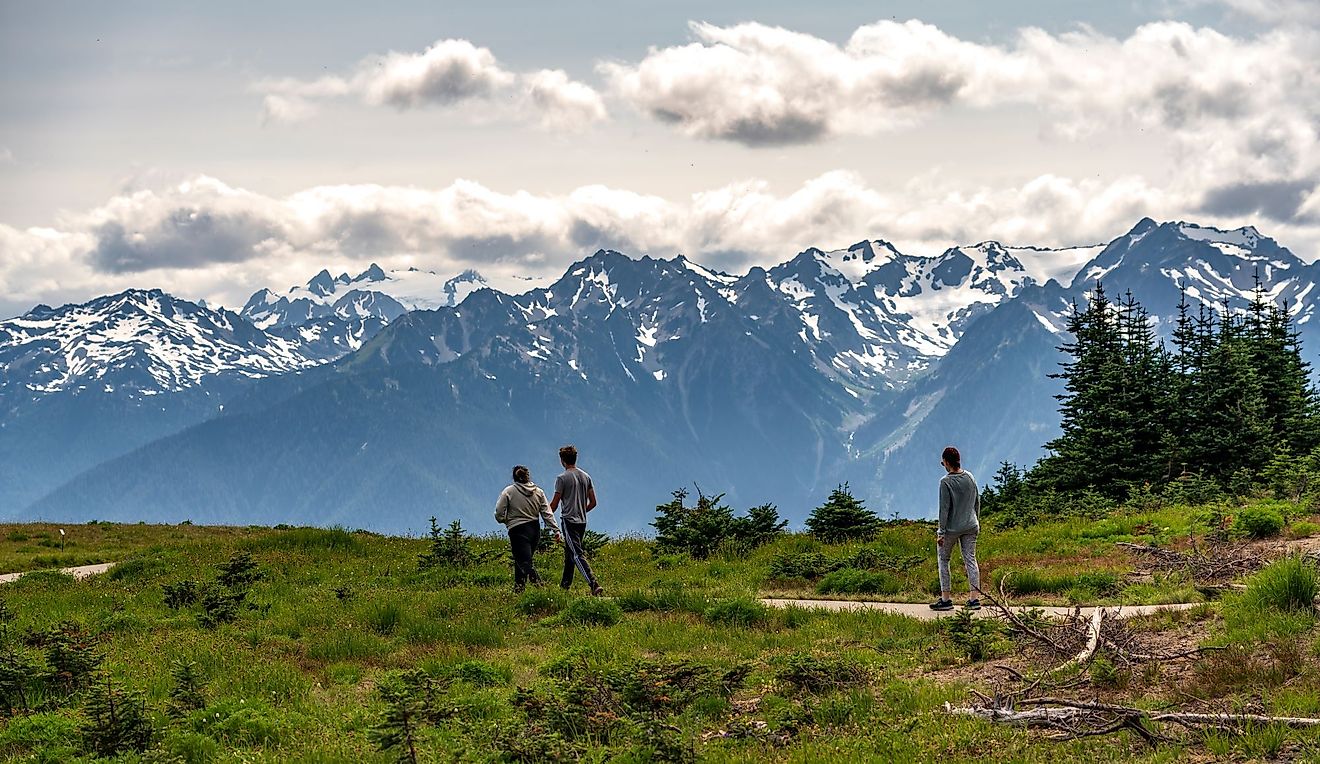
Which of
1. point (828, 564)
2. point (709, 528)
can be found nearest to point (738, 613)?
point (828, 564)

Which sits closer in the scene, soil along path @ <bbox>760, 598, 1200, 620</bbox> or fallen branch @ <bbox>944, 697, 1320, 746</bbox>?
fallen branch @ <bbox>944, 697, 1320, 746</bbox>

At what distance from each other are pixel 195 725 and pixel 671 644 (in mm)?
6579

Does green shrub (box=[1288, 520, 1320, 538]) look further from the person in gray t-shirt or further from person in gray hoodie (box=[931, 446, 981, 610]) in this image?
the person in gray t-shirt

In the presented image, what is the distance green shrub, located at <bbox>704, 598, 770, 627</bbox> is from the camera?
1641 centimetres

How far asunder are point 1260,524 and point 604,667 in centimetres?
1562

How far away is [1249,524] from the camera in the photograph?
69.7 feet

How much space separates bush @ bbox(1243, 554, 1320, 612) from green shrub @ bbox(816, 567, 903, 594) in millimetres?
7456

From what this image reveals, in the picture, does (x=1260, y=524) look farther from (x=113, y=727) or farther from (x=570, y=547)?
(x=113, y=727)

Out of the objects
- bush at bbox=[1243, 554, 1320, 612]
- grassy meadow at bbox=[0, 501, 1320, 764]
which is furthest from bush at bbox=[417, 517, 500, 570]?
bush at bbox=[1243, 554, 1320, 612]

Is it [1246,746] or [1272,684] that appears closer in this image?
[1246,746]

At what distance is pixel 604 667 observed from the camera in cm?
1297

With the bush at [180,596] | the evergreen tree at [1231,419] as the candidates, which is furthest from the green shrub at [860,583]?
the evergreen tree at [1231,419]

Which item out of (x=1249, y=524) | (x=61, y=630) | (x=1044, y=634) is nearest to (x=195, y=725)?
(x=61, y=630)

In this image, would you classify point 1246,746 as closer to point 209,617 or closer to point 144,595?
point 209,617
